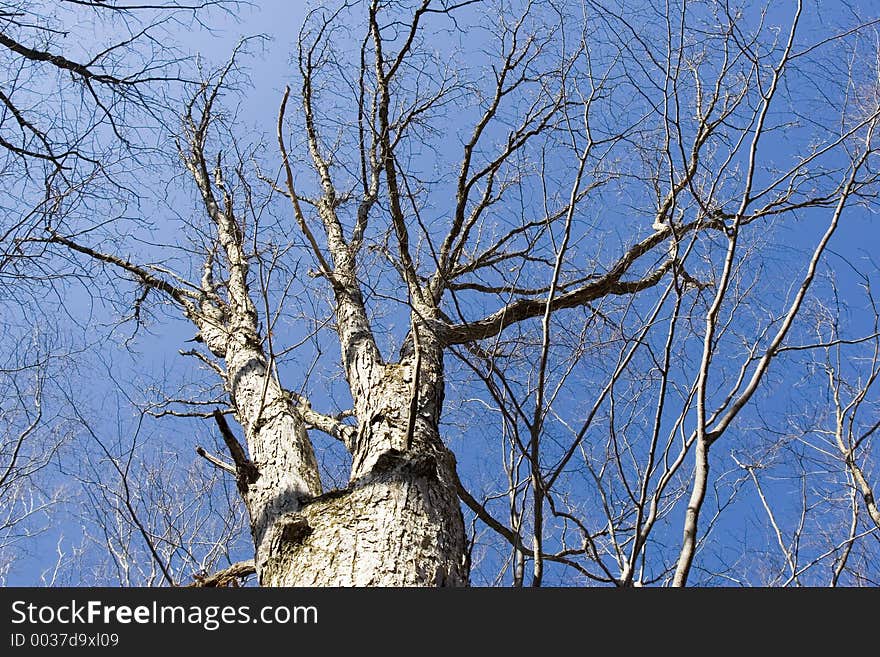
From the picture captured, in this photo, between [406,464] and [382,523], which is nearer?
[382,523]

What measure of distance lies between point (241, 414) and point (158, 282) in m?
1.46

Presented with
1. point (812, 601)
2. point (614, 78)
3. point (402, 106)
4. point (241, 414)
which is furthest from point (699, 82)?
point (402, 106)

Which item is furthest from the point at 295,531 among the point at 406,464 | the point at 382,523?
the point at 406,464

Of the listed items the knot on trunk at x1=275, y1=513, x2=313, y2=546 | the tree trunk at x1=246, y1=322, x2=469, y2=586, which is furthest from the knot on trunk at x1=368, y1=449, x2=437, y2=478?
the knot on trunk at x1=275, y1=513, x2=313, y2=546

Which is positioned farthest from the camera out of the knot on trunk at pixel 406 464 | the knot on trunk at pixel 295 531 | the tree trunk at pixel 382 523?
the knot on trunk at pixel 406 464

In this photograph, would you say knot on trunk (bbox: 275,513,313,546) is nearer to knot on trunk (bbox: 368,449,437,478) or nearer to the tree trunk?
the tree trunk

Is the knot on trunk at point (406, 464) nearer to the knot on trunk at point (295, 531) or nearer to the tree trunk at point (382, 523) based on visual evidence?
the tree trunk at point (382, 523)

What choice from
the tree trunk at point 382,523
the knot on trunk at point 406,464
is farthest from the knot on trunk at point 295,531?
the knot on trunk at point 406,464

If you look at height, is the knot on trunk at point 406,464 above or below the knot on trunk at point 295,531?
above

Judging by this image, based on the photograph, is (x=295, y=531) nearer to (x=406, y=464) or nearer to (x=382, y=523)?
(x=382, y=523)

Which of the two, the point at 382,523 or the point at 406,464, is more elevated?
the point at 406,464

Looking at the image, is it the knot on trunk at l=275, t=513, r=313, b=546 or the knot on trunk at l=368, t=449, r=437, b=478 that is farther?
the knot on trunk at l=368, t=449, r=437, b=478

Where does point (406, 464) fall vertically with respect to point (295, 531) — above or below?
above

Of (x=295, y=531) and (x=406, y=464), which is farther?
(x=406, y=464)
